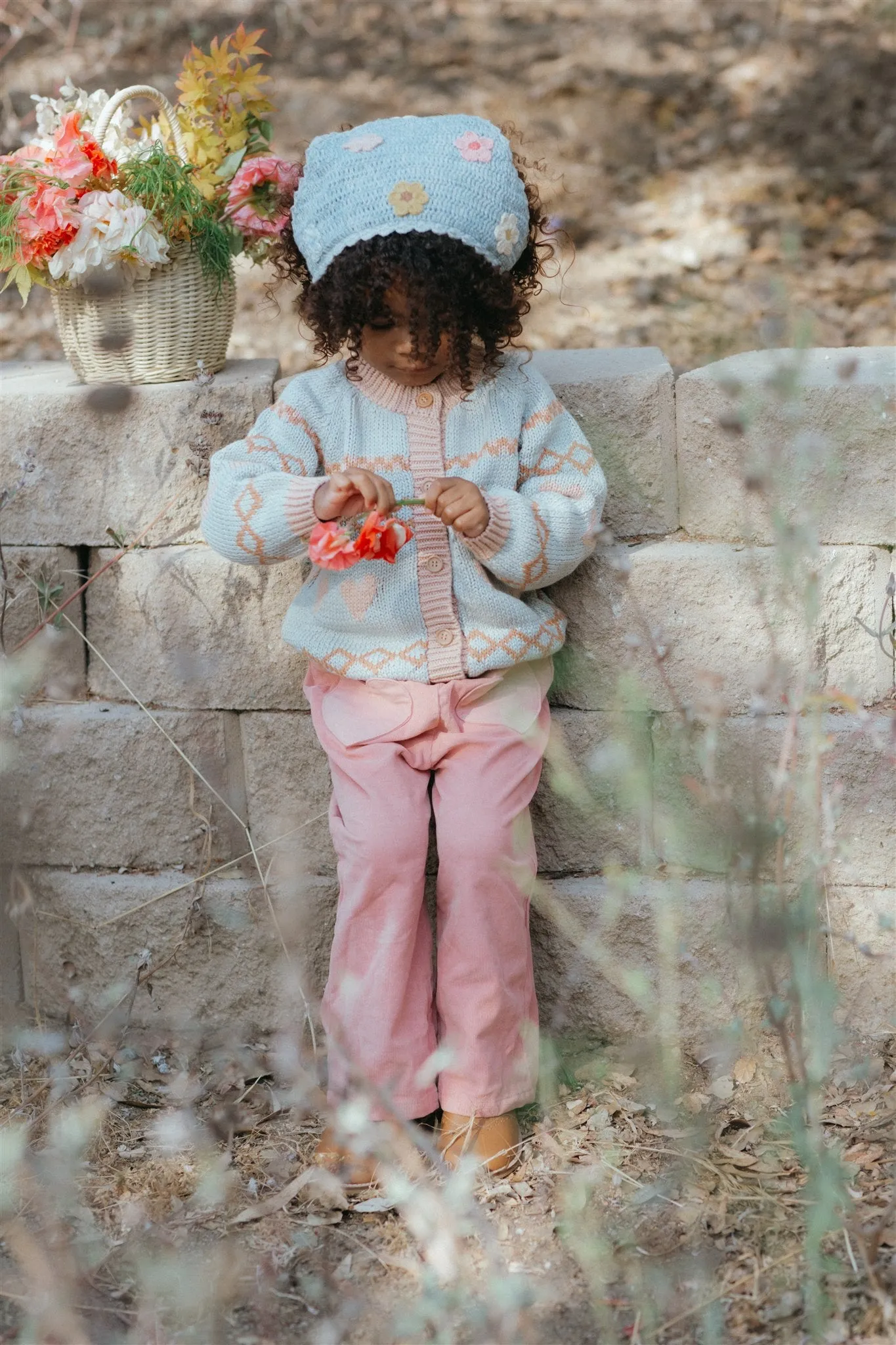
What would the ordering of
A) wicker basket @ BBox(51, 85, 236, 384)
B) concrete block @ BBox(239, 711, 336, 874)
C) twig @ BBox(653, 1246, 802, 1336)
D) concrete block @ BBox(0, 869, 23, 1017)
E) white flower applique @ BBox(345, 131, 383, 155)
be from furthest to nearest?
concrete block @ BBox(0, 869, 23, 1017) → concrete block @ BBox(239, 711, 336, 874) → wicker basket @ BBox(51, 85, 236, 384) → white flower applique @ BBox(345, 131, 383, 155) → twig @ BBox(653, 1246, 802, 1336)

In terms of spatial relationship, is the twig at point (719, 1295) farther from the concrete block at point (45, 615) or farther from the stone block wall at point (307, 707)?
the concrete block at point (45, 615)

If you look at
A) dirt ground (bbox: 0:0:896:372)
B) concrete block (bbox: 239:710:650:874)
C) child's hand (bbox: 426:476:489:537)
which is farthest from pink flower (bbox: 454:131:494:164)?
dirt ground (bbox: 0:0:896:372)

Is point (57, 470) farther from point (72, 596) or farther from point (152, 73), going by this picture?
point (152, 73)

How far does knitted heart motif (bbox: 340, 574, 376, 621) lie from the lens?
7.17ft

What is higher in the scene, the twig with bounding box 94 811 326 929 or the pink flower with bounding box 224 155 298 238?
the pink flower with bounding box 224 155 298 238

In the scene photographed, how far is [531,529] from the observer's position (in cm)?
212

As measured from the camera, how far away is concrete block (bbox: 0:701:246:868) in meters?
2.53

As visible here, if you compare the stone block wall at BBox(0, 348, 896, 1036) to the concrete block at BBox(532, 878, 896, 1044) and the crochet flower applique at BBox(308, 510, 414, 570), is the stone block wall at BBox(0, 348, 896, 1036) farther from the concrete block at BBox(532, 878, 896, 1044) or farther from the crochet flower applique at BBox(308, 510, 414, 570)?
the crochet flower applique at BBox(308, 510, 414, 570)

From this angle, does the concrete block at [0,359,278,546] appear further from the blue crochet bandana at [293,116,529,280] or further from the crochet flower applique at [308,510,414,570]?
the crochet flower applique at [308,510,414,570]

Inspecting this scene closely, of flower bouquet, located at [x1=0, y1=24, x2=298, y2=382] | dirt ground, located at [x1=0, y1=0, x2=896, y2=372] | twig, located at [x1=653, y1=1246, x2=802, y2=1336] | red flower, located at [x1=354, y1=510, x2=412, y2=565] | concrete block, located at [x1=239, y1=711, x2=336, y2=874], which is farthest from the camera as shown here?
dirt ground, located at [x1=0, y1=0, x2=896, y2=372]

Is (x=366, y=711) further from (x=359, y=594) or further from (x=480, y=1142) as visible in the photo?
(x=480, y=1142)

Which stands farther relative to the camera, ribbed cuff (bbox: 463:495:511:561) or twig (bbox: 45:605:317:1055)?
twig (bbox: 45:605:317:1055)

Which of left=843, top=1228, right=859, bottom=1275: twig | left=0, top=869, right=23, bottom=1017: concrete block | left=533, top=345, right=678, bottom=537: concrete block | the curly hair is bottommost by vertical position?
left=0, top=869, right=23, bottom=1017: concrete block

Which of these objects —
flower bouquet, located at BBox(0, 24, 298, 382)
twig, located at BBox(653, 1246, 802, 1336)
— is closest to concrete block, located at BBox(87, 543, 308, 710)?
flower bouquet, located at BBox(0, 24, 298, 382)
